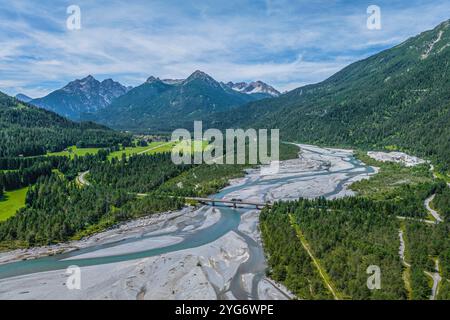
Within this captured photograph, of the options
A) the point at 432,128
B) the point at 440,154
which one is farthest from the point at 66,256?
the point at 432,128

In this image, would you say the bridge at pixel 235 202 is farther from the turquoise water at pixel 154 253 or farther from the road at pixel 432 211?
the road at pixel 432 211

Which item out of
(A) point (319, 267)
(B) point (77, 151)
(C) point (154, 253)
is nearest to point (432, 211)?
(A) point (319, 267)

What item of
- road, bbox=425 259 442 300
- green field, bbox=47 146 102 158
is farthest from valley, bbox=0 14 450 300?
green field, bbox=47 146 102 158

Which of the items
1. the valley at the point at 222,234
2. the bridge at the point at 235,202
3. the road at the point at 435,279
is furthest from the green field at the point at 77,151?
the road at the point at 435,279

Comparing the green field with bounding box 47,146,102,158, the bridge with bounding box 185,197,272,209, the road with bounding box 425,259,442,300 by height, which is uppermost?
the green field with bounding box 47,146,102,158

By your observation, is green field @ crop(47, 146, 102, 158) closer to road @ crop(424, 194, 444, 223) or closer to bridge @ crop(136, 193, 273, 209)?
bridge @ crop(136, 193, 273, 209)

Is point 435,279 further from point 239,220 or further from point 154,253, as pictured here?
point 239,220
